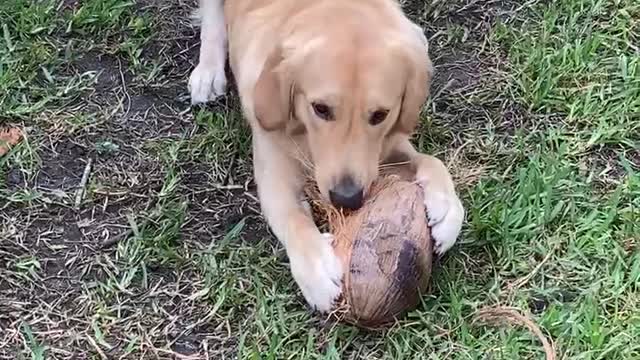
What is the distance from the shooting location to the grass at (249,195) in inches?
127

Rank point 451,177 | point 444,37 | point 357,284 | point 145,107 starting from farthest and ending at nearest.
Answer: point 444,37 → point 145,107 → point 451,177 → point 357,284

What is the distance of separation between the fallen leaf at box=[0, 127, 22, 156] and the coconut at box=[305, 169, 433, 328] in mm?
1226

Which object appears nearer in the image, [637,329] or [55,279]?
[637,329]

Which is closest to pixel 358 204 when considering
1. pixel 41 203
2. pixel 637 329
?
pixel 637 329

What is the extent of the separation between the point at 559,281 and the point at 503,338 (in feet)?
1.02

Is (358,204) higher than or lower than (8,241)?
higher

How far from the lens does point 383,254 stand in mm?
3076

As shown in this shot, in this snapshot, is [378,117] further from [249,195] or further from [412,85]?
[249,195]

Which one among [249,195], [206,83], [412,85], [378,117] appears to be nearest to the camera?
[378,117]

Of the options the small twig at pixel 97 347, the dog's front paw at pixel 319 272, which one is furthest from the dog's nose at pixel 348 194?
the small twig at pixel 97 347

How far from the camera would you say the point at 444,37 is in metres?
4.42

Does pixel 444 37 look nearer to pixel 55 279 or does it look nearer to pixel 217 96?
pixel 217 96

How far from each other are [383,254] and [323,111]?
413 mm

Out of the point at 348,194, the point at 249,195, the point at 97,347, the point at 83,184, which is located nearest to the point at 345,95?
the point at 348,194
